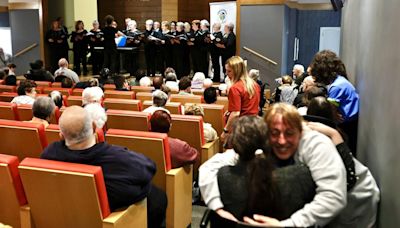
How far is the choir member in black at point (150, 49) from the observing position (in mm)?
10883

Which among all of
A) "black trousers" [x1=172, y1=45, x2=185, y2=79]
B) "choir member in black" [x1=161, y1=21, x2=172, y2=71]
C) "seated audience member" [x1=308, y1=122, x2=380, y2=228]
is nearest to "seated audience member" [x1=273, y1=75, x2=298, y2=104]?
"seated audience member" [x1=308, y1=122, x2=380, y2=228]

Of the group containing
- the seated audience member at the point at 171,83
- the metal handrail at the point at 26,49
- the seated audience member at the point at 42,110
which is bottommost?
the seated audience member at the point at 171,83

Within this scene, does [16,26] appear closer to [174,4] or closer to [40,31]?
[40,31]

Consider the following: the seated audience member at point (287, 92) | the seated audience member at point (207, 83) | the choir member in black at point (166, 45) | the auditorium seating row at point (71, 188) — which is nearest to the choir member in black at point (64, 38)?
the choir member in black at point (166, 45)

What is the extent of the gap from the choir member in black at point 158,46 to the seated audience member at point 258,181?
29.7 feet

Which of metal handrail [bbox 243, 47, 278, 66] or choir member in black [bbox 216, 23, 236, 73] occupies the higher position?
choir member in black [bbox 216, 23, 236, 73]

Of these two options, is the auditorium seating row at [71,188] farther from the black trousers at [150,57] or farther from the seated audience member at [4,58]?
the seated audience member at [4,58]

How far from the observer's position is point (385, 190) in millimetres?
2375

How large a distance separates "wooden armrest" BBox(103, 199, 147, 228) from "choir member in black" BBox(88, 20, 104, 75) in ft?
29.0

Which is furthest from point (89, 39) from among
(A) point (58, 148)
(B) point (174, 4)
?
(A) point (58, 148)

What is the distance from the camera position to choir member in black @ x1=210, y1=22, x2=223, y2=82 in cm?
989

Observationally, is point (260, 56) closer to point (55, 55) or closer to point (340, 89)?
point (55, 55)

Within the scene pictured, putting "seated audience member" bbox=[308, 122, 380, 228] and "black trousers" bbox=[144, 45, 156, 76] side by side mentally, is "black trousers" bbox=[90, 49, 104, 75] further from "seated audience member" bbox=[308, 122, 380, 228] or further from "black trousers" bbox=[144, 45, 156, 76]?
"seated audience member" bbox=[308, 122, 380, 228]

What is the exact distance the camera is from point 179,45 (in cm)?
1068
